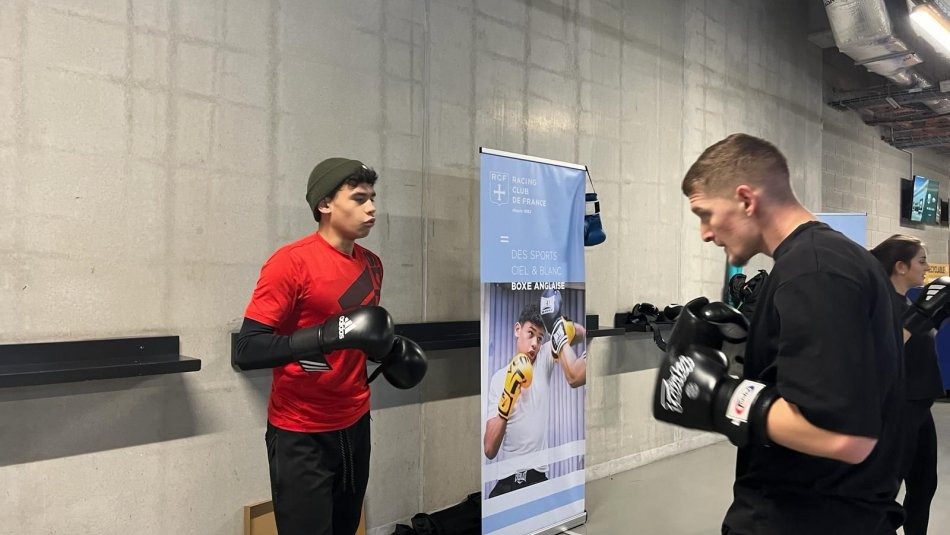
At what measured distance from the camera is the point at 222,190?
101 inches

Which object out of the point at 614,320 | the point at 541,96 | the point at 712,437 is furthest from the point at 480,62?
the point at 712,437

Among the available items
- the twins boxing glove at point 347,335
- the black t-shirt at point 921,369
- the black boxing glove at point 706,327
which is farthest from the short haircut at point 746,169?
the black t-shirt at point 921,369

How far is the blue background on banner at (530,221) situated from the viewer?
2994mm

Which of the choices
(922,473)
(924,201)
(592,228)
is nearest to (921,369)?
(922,473)

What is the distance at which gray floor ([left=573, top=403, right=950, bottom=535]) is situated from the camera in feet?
11.2

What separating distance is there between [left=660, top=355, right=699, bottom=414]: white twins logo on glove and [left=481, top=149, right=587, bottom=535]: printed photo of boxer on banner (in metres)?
1.70

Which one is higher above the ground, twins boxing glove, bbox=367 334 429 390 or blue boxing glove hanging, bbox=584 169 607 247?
blue boxing glove hanging, bbox=584 169 607 247

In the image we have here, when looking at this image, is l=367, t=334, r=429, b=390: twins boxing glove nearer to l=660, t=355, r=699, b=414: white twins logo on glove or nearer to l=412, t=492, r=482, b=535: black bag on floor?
l=660, t=355, r=699, b=414: white twins logo on glove

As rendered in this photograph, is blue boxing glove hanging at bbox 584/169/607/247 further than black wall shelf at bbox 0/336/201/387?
Yes

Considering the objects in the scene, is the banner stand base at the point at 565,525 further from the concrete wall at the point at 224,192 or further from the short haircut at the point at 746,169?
the short haircut at the point at 746,169

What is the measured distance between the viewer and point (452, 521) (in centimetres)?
312

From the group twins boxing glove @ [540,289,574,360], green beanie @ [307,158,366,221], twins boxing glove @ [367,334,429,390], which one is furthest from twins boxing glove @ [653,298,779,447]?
twins boxing glove @ [540,289,574,360]

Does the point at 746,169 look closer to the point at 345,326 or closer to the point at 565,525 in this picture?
the point at 345,326

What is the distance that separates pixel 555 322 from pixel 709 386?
2.10 metres
